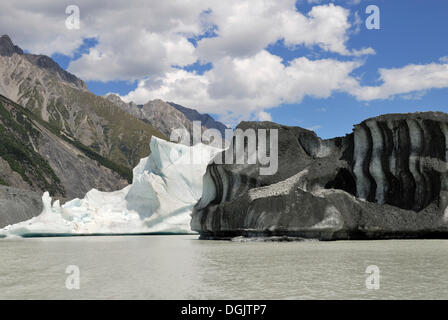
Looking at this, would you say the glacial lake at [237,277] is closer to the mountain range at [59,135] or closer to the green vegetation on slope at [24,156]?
the mountain range at [59,135]

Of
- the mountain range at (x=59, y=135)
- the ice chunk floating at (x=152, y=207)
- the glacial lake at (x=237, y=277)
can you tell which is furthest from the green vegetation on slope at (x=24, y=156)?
the glacial lake at (x=237, y=277)

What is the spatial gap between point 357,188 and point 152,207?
12.0 metres

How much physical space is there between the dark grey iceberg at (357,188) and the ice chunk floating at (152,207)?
7.99 meters

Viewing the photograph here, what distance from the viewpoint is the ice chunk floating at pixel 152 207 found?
2495 cm

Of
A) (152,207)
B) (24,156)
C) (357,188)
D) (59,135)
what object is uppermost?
(59,135)

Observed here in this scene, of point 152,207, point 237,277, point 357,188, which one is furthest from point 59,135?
point 237,277

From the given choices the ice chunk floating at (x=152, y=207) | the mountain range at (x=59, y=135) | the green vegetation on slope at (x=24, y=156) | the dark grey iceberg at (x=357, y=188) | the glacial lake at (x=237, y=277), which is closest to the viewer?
the glacial lake at (x=237, y=277)

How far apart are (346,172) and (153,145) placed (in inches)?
496

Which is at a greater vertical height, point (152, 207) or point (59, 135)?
point (59, 135)

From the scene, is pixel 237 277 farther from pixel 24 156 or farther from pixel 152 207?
pixel 24 156

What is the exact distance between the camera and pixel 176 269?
8.01 m

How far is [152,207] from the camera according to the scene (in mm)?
25078
